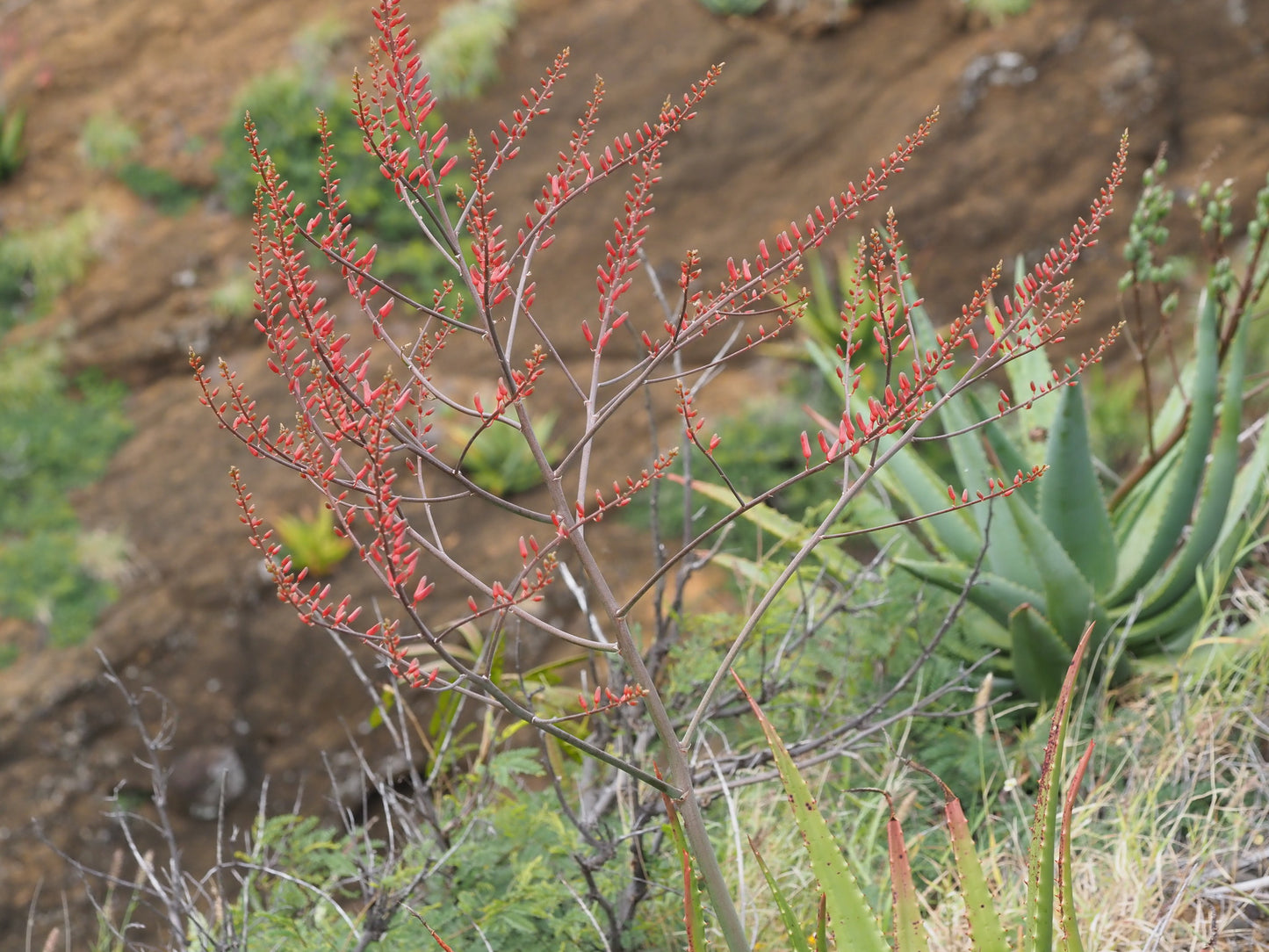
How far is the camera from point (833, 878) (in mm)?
1396

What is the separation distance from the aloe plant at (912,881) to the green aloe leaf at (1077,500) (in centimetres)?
136

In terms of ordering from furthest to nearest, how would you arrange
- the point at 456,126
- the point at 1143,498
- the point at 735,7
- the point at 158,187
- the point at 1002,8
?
the point at 158,187 < the point at 735,7 < the point at 456,126 < the point at 1002,8 < the point at 1143,498

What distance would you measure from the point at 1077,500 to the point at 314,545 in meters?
4.34

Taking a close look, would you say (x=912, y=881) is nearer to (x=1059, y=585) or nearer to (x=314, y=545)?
(x=1059, y=585)

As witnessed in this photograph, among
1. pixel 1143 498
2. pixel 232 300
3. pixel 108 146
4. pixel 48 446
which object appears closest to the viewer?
pixel 1143 498

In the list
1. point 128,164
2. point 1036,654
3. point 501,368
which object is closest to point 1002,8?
point 1036,654

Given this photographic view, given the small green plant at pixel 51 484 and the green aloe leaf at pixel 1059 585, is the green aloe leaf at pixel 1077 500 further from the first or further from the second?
the small green plant at pixel 51 484

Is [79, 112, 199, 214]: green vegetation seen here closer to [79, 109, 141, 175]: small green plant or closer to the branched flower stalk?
[79, 109, 141, 175]: small green plant

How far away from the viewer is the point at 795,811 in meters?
1.39

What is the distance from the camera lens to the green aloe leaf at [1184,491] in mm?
2623

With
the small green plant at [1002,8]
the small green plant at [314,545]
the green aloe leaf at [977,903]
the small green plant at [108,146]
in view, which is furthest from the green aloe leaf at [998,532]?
the small green plant at [108,146]

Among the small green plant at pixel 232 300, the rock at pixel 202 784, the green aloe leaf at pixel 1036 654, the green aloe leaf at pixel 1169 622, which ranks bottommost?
the rock at pixel 202 784

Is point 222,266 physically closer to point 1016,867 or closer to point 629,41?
point 629,41

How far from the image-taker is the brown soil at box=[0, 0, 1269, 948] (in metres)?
5.39
